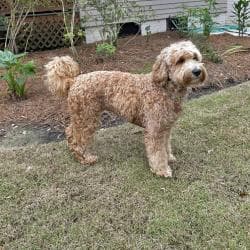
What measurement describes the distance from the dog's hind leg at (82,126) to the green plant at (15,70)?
1.44 meters

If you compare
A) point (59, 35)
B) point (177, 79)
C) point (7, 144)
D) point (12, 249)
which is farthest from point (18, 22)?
point (12, 249)

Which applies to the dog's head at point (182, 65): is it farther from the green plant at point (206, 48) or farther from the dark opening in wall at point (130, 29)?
the dark opening in wall at point (130, 29)

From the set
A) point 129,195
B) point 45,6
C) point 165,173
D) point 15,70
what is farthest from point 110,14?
point 129,195

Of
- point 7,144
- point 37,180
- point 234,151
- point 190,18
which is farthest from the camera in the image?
point 190,18

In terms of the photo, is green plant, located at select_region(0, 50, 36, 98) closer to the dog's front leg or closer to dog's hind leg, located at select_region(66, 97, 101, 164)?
dog's hind leg, located at select_region(66, 97, 101, 164)

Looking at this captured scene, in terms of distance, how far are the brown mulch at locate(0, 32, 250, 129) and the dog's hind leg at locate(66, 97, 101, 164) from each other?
3.00 ft

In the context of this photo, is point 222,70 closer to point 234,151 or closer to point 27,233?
point 234,151

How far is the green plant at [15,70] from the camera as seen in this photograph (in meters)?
4.65

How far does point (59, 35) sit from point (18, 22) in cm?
155

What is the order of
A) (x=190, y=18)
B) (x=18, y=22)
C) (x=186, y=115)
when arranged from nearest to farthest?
(x=186, y=115) → (x=18, y=22) → (x=190, y=18)

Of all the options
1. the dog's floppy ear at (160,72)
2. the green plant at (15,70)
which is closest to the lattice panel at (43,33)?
the green plant at (15,70)

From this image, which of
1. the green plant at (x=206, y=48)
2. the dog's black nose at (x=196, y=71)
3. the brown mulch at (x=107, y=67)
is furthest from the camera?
the green plant at (x=206, y=48)

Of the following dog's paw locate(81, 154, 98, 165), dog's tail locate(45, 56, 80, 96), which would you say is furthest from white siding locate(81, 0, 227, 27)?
dog's paw locate(81, 154, 98, 165)

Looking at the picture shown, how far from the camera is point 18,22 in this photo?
6.13m
